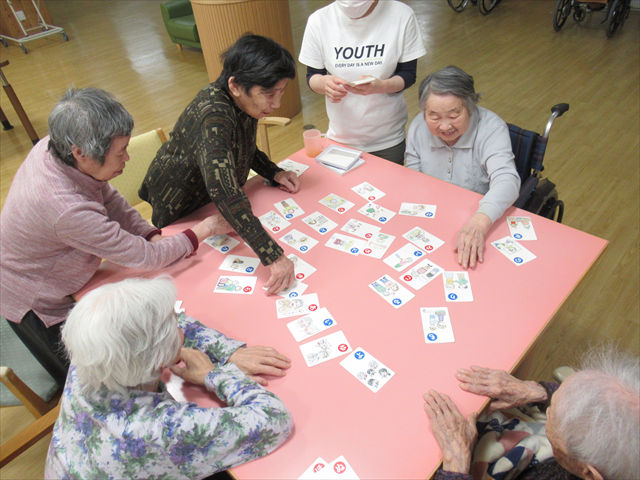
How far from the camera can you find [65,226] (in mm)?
1445

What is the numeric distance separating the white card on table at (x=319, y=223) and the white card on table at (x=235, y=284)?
0.39 metres

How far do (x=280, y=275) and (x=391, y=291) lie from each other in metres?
0.43

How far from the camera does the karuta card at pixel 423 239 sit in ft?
5.69

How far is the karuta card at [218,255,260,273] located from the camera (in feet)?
5.65

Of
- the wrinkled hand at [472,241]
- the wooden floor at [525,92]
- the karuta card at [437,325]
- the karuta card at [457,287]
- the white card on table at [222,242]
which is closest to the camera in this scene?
the karuta card at [437,325]

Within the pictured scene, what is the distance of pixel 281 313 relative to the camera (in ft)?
5.01

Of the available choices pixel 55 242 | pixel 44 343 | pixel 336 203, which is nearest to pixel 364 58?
pixel 336 203

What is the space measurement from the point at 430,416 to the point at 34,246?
1.53 metres

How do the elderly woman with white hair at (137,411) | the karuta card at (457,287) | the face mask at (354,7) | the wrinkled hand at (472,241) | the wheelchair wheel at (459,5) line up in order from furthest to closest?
the wheelchair wheel at (459,5) → the face mask at (354,7) → the wrinkled hand at (472,241) → the karuta card at (457,287) → the elderly woman with white hair at (137,411)

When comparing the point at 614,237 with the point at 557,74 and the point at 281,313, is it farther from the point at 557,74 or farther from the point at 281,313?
the point at 557,74

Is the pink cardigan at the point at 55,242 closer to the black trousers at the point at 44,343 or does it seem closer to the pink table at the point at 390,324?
the black trousers at the point at 44,343

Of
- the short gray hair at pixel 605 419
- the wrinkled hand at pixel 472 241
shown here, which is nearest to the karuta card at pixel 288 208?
the wrinkled hand at pixel 472 241

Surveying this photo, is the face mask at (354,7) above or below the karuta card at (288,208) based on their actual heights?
above

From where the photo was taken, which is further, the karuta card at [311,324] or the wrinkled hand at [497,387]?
the karuta card at [311,324]
